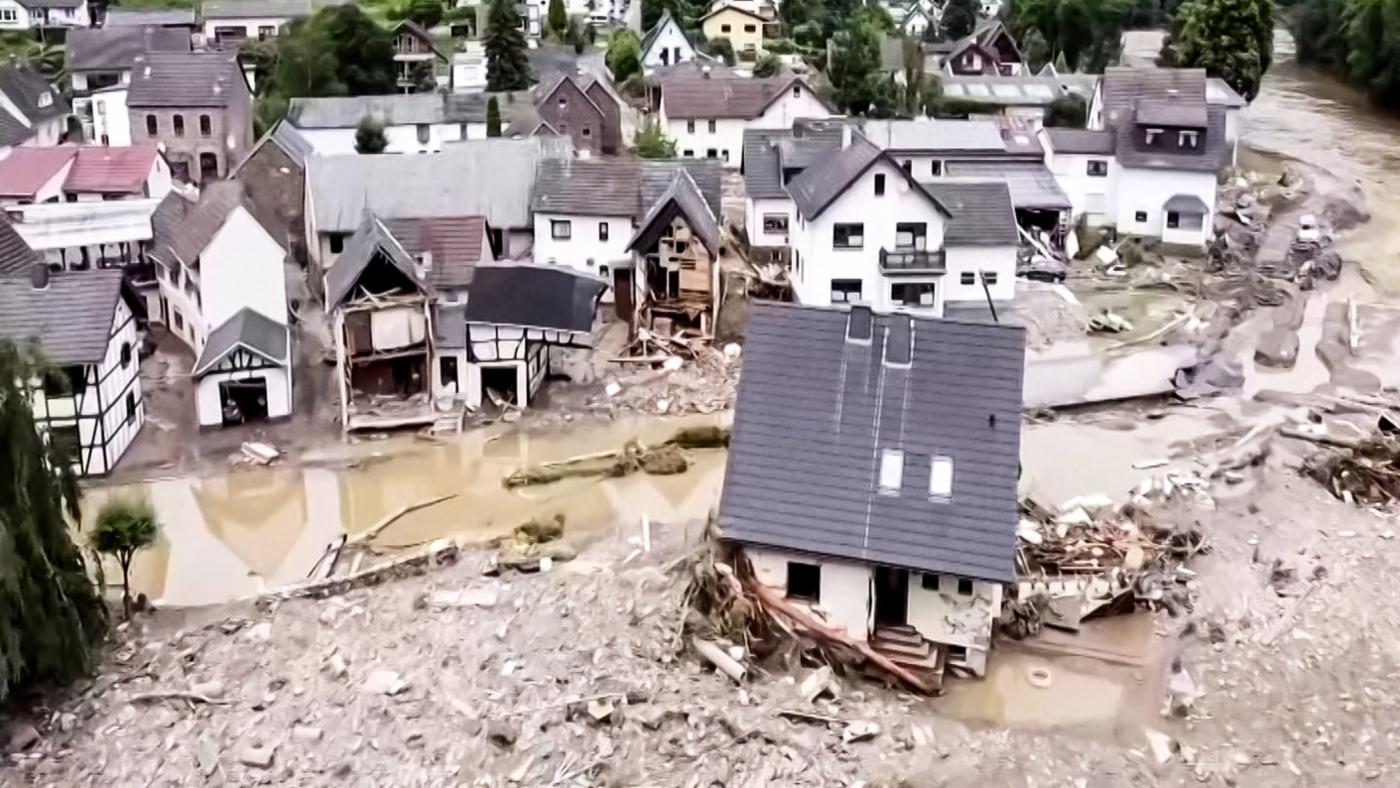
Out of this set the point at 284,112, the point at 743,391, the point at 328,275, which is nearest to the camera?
the point at 743,391

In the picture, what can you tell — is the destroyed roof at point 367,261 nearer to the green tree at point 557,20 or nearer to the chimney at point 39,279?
the chimney at point 39,279

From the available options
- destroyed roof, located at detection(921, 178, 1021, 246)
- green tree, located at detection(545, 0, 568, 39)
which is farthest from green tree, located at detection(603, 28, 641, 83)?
destroyed roof, located at detection(921, 178, 1021, 246)

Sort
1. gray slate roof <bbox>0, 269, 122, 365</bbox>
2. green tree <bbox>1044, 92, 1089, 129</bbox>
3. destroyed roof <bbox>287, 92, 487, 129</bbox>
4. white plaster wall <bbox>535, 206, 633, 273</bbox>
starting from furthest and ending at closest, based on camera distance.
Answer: green tree <bbox>1044, 92, 1089, 129</bbox>
destroyed roof <bbox>287, 92, 487, 129</bbox>
white plaster wall <bbox>535, 206, 633, 273</bbox>
gray slate roof <bbox>0, 269, 122, 365</bbox>

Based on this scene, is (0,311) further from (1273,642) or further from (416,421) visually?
(1273,642)

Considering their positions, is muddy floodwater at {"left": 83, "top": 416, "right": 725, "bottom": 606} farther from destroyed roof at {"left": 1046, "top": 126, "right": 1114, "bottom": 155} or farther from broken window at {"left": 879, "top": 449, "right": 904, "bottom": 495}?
destroyed roof at {"left": 1046, "top": 126, "right": 1114, "bottom": 155}

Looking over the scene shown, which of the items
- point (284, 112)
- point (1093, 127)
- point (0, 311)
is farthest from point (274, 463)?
point (1093, 127)

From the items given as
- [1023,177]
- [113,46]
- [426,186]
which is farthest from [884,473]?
[113,46]

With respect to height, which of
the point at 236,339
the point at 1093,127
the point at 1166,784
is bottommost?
the point at 1166,784
